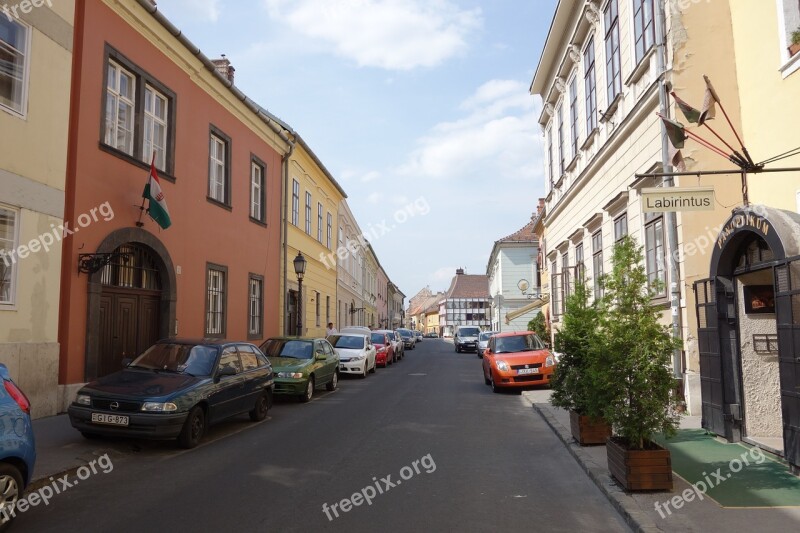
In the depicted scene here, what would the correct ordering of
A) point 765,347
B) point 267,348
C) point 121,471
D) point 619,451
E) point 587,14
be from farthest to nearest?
point 587,14
point 267,348
point 765,347
point 121,471
point 619,451

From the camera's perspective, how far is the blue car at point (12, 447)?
16.4 ft

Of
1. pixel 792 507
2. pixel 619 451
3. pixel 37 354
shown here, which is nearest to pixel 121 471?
pixel 37 354

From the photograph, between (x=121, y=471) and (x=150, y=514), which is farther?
(x=121, y=471)

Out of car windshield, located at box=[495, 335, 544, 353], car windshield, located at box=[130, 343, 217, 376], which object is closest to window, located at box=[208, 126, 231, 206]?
car windshield, located at box=[130, 343, 217, 376]

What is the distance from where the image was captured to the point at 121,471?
738cm

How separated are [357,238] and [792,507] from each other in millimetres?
39706

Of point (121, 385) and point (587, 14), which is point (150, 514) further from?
point (587, 14)

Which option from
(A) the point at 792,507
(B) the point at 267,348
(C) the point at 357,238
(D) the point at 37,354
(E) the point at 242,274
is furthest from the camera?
(C) the point at 357,238

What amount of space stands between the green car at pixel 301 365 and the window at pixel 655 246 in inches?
306

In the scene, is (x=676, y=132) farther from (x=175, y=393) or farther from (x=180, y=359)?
(x=180, y=359)

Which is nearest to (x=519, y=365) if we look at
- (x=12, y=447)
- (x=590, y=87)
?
(x=590, y=87)

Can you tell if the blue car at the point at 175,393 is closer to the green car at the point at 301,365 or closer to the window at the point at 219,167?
the green car at the point at 301,365

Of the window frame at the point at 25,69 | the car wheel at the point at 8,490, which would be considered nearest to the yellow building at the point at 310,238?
the window frame at the point at 25,69

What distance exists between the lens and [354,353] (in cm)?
2088
